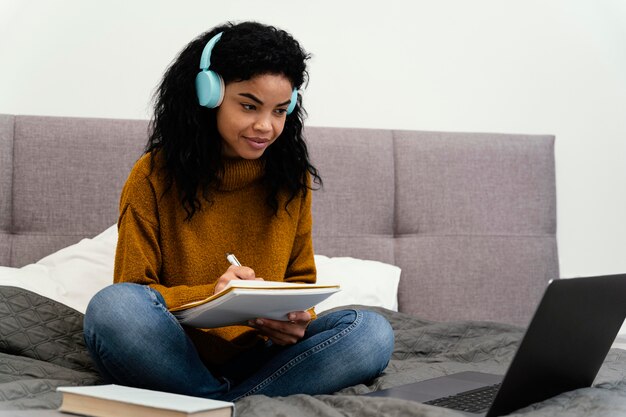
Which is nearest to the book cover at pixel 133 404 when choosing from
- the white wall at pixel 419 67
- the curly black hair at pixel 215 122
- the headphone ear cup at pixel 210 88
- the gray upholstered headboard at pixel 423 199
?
the curly black hair at pixel 215 122

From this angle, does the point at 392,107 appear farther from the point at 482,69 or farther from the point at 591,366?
the point at 591,366

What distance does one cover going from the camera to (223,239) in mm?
1688

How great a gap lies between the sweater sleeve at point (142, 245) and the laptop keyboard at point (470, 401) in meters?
0.45

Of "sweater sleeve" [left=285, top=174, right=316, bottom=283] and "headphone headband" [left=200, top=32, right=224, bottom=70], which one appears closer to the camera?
"headphone headband" [left=200, top=32, right=224, bottom=70]

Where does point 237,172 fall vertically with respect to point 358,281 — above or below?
above

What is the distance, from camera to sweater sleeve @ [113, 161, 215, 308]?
5.00 ft

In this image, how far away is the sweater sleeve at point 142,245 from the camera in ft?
5.00

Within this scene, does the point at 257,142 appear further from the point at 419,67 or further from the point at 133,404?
the point at 419,67

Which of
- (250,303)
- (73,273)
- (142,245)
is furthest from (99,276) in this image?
(250,303)

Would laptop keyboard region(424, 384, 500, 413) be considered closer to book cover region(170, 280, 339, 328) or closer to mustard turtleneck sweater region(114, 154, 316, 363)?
book cover region(170, 280, 339, 328)

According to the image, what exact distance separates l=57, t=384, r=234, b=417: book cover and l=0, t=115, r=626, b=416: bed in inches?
12.5

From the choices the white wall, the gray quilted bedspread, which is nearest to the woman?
the gray quilted bedspread

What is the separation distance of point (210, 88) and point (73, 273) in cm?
73

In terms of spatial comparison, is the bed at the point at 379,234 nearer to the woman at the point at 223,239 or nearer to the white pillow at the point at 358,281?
the white pillow at the point at 358,281
